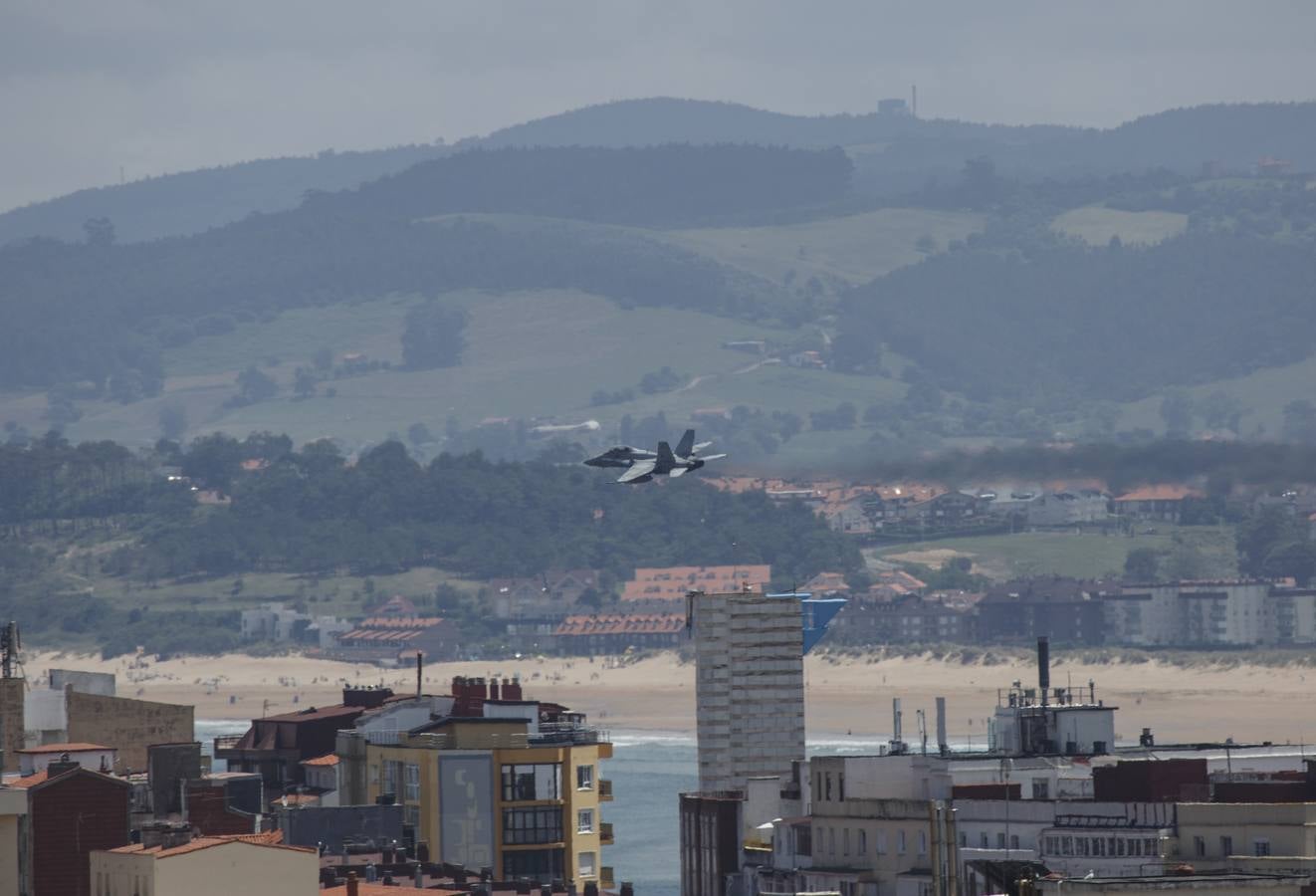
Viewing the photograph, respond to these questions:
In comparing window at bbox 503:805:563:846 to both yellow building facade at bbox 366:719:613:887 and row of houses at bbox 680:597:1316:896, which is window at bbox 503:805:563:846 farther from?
row of houses at bbox 680:597:1316:896

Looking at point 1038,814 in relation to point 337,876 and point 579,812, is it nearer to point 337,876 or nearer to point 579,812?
point 337,876

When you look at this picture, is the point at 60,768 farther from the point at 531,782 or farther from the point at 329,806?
the point at 531,782

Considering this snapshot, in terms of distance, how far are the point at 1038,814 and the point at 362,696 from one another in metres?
43.8

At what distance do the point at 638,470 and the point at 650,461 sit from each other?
16.1ft

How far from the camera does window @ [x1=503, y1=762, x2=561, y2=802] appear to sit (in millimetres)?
71500

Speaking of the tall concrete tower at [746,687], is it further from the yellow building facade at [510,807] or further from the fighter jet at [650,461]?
the fighter jet at [650,461]

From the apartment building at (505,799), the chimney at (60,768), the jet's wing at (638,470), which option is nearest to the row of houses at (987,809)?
the apartment building at (505,799)

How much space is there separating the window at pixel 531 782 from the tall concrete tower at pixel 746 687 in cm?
538

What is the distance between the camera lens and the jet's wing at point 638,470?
14225cm

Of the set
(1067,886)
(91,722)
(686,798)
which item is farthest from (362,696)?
(1067,886)

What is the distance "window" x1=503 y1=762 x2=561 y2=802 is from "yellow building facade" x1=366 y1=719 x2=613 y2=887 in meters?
0.02

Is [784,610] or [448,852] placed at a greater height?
[784,610]

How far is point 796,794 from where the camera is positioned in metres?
62.1

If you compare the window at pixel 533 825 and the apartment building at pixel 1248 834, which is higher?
the window at pixel 533 825
